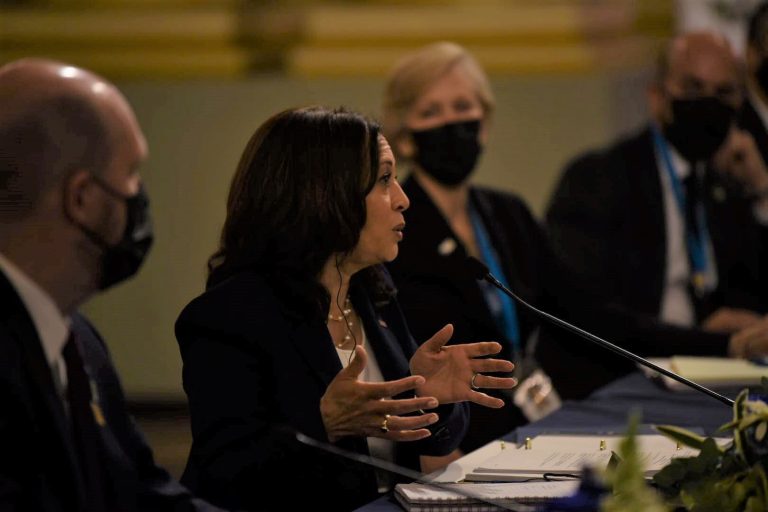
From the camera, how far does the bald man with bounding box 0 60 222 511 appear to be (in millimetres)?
1588

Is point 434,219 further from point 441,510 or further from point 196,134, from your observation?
point 196,134

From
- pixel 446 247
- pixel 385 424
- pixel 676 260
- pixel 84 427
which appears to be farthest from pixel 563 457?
pixel 676 260

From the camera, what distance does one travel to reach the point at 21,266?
160 cm

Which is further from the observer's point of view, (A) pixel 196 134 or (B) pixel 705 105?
(A) pixel 196 134

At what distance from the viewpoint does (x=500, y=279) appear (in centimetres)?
347

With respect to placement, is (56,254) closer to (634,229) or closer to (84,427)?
(84,427)

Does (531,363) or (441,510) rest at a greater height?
(441,510)

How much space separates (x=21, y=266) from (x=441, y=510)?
74 centimetres

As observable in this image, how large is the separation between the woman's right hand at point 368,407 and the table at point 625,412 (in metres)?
0.25

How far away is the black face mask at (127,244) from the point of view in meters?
1.64

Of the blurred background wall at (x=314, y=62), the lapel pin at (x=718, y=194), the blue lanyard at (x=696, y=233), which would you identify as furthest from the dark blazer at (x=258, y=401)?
the blurred background wall at (x=314, y=62)

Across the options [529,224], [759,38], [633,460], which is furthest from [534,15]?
[633,460]

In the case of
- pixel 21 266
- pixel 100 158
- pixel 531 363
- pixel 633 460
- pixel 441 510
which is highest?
pixel 100 158

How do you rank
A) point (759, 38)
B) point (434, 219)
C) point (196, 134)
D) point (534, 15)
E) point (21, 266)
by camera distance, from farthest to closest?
point (534, 15) < point (196, 134) < point (759, 38) < point (434, 219) < point (21, 266)
